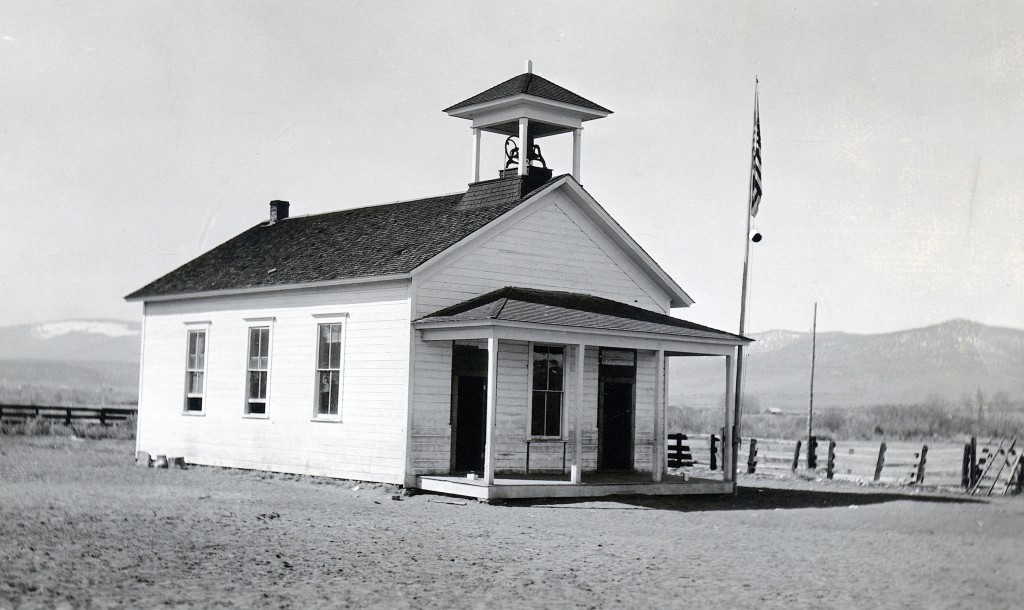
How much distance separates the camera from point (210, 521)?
15.9 m

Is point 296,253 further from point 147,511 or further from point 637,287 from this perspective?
point 147,511

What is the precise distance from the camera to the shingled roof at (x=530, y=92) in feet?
79.4

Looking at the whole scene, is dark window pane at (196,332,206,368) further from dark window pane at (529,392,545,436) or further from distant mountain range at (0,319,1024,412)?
distant mountain range at (0,319,1024,412)

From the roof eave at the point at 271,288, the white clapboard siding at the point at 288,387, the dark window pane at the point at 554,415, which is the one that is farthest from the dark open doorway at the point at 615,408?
the roof eave at the point at 271,288

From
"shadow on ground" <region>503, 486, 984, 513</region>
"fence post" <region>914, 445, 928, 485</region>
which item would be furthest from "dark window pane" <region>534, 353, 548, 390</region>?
"fence post" <region>914, 445, 928, 485</region>

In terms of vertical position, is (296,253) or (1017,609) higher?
(296,253)

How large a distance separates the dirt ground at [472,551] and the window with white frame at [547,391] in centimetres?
273

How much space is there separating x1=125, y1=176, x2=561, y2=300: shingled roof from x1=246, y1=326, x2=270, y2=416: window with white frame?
108 centimetres

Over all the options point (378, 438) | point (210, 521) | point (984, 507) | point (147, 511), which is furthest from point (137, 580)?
point (984, 507)

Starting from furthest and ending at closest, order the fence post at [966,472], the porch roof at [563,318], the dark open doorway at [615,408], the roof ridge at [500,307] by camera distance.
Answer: the fence post at [966,472], the dark open doorway at [615,408], the porch roof at [563,318], the roof ridge at [500,307]

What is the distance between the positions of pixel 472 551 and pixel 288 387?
36.7 ft

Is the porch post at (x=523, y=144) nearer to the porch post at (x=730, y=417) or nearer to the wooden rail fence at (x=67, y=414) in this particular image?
the porch post at (x=730, y=417)

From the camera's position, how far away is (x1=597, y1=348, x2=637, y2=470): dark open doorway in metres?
24.9

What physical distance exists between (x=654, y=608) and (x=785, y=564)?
3.45 m
